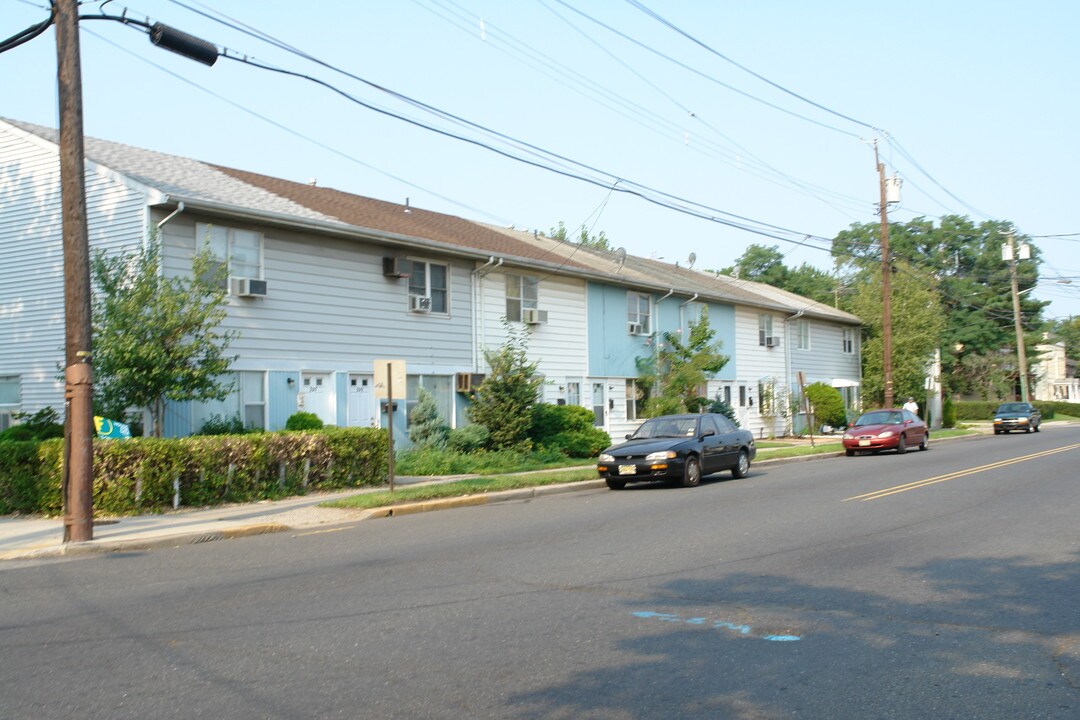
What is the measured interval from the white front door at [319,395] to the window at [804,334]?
26938 mm

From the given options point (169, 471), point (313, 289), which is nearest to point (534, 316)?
point (313, 289)

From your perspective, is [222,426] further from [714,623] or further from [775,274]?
[775,274]

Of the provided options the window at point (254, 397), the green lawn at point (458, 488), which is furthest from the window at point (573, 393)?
the window at point (254, 397)

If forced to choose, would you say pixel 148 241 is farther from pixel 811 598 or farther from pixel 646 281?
pixel 646 281

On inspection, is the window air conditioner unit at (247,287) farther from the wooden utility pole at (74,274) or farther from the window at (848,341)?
the window at (848,341)

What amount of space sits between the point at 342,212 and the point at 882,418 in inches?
677

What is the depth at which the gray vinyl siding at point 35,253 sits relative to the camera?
20656mm

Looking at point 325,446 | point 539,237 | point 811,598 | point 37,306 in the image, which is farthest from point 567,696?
point 539,237

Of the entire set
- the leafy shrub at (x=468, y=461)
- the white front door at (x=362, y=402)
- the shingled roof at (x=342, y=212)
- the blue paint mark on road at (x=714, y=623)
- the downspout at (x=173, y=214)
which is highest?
the shingled roof at (x=342, y=212)

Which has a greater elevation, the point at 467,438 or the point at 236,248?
the point at 236,248

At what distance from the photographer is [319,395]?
2255 centimetres

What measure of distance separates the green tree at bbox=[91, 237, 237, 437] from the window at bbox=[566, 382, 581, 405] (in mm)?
13476

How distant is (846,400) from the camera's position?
49.5 metres

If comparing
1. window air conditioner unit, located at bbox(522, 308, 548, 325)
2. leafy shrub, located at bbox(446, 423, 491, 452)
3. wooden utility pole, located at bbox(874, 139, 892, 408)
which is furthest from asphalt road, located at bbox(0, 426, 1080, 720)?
wooden utility pole, located at bbox(874, 139, 892, 408)
